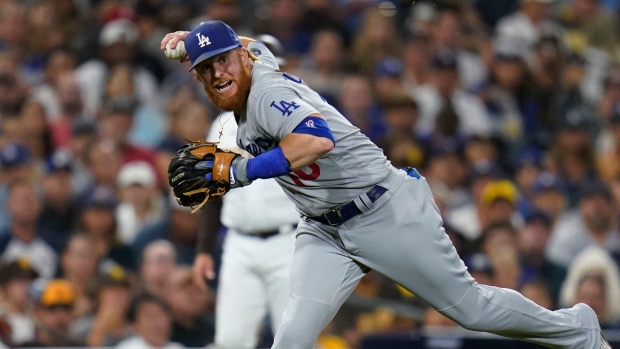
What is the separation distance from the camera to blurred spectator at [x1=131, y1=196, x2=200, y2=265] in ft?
25.5

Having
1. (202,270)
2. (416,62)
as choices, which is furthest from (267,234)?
(416,62)

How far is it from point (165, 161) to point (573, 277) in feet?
11.4

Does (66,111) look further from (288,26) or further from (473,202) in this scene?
(473,202)

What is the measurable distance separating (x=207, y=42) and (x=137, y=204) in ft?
13.5

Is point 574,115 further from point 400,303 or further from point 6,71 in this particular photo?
point 6,71

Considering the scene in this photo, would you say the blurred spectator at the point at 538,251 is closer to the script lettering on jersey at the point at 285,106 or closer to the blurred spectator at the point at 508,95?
the blurred spectator at the point at 508,95

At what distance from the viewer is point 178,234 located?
7840 millimetres

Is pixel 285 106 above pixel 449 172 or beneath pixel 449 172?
above

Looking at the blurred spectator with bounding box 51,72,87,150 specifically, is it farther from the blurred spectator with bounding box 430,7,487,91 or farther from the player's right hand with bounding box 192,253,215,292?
the player's right hand with bounding box 192,253,215,292

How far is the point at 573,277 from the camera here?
7305 millimetres

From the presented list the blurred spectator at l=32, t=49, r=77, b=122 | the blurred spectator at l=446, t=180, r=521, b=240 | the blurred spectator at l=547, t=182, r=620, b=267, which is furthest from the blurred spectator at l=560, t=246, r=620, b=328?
the blurred spectator at l=32, t=49, r=77, b=122

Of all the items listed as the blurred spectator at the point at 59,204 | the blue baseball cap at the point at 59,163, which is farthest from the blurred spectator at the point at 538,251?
the blue baseball cap at the point at 59,163

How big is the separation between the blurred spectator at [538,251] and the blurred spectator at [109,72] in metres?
3.78

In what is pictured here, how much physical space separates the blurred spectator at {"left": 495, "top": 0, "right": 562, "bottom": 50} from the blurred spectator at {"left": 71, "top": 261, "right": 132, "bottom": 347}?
4863 millimetres
